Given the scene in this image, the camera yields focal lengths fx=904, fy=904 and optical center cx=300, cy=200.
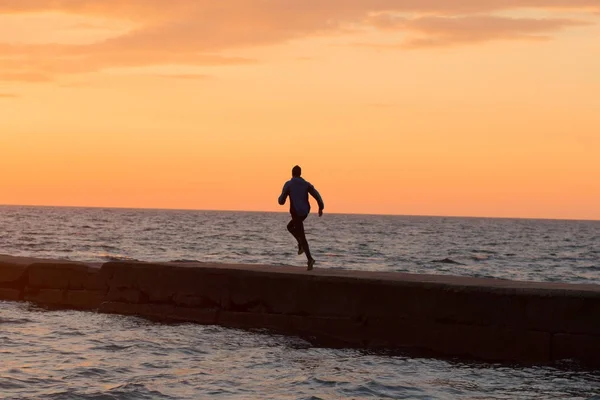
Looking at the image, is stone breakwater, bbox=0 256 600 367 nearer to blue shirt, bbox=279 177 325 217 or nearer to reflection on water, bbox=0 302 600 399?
reflection on water, bbox=0 302 600 399

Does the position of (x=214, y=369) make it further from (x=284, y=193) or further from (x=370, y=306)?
(x=284, y=193)

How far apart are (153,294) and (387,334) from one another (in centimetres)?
435

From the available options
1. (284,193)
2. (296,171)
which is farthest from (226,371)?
(296,171)

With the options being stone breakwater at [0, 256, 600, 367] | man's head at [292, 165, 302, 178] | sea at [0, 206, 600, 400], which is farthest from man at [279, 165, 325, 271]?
sea at [0, 206, 600, 400]

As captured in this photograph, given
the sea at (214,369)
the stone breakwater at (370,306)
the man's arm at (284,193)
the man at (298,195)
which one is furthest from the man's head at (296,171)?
the sea at (214,369)

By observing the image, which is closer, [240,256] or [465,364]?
[465,364]

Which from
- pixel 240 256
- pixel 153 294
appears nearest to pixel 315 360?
pixel 153 294

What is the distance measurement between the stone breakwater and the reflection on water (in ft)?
1.40

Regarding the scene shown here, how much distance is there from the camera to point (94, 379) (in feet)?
33.7

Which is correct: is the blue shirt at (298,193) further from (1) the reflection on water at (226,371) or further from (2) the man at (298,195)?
(1) the reflection on water at (226,371)

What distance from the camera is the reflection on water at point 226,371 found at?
987 centimetres

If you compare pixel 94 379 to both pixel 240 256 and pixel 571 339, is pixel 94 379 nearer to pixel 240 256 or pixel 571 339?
pixel 571 339

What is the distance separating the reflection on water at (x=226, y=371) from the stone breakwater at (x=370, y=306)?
1.40 ft

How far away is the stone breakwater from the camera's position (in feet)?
39.0
